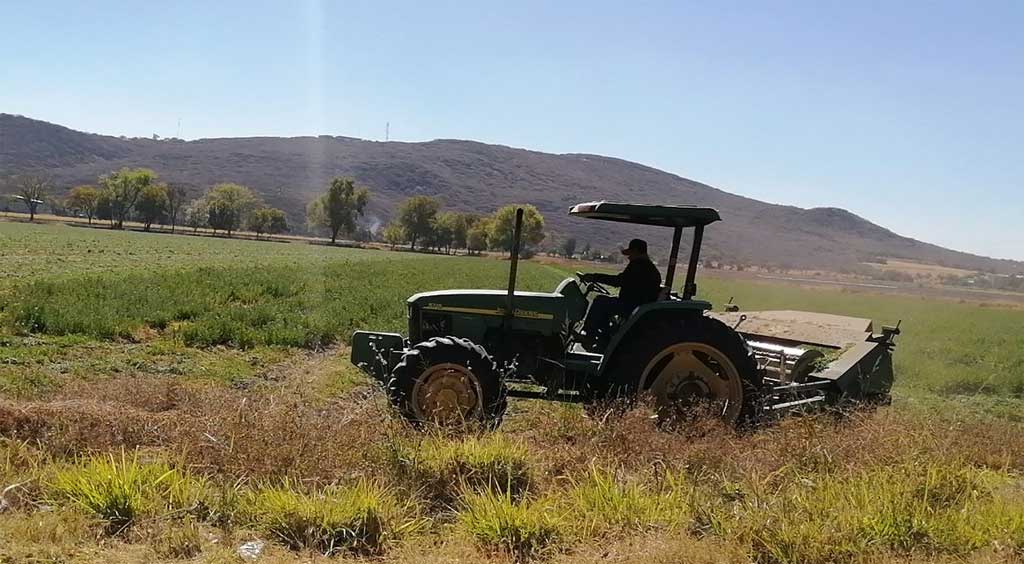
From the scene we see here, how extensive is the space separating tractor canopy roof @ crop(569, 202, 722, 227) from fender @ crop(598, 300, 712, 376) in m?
0.76

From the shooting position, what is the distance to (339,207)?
114 meters

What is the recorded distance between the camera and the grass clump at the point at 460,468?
15.1 feet

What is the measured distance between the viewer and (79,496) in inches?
165

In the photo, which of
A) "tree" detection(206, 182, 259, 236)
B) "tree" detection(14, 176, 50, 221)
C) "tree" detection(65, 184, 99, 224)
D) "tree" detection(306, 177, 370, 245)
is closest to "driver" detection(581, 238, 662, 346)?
"tree" detection(306, 177, 370, 245)

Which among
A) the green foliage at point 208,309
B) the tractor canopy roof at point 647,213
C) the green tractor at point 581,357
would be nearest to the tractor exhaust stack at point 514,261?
the green tractor at point 581,357

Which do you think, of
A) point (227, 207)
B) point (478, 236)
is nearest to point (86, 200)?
point (227, 207)

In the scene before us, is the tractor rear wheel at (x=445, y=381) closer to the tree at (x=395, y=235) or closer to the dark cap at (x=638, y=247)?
the dark cap at (x=638, y=247)

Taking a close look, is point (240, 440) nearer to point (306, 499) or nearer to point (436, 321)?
point (306, 499)

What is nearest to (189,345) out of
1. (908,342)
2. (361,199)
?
(908,342)

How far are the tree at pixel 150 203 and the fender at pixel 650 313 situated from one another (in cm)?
12248

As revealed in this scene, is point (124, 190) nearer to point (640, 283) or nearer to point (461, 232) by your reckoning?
point (461, 232)

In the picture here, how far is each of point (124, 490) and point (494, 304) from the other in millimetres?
3599

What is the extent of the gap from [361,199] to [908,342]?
339 ft

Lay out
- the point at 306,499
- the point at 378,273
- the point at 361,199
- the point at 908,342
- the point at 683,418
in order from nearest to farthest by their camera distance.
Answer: the point at 306,499, the point at 683,418, the point at 908,342, the point at 378,273, the point at 361,199
